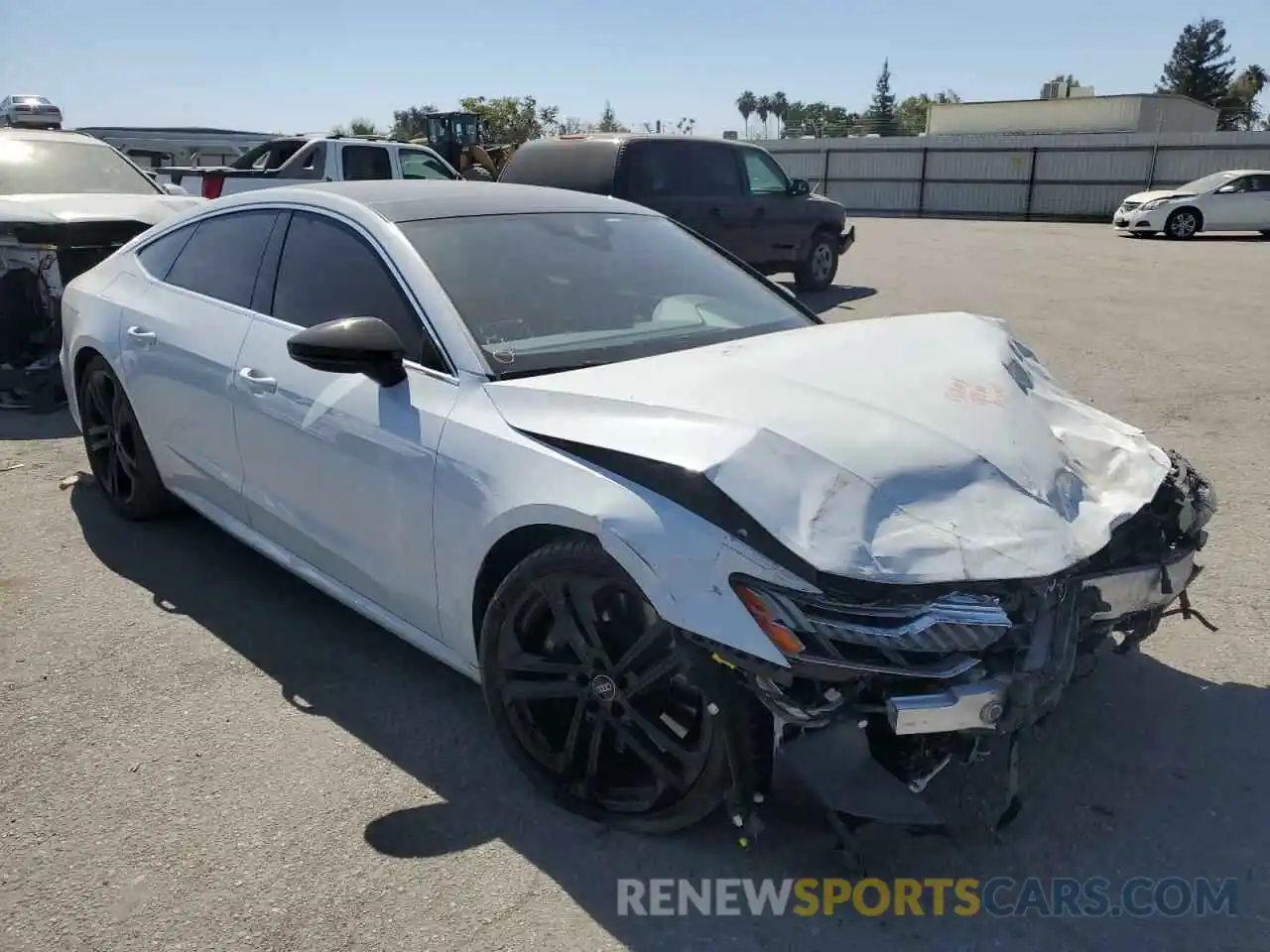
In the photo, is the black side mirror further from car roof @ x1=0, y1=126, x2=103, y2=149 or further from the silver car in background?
the silver car in background

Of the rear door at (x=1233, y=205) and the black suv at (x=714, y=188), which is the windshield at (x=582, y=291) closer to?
the black suv at (x=714, y=188)

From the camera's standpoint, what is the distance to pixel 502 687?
9.20 feet

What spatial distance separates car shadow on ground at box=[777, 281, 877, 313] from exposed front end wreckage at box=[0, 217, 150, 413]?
7.42m

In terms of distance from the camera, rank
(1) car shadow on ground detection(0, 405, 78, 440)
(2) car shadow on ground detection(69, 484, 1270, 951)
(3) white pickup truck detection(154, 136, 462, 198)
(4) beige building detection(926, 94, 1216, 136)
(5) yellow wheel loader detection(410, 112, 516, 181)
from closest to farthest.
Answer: (2) car shadow on ground detection(69, 484, 1270, 951) → (1) car shadow on ground detection(0, 405, 78, 440) → (3) white pickup truck detection(154, 136, 462, 198) → (5) yellow wheel loader detection(410, 112, 516, 181) → (4) beige building detection(926, 94, 1216, 136)

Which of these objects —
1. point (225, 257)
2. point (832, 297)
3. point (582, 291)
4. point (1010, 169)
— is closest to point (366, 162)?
point (832, 297)

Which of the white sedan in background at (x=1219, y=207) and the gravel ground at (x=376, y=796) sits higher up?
the white sedan in background at (x=1219, y=207)

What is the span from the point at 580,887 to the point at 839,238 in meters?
12.0

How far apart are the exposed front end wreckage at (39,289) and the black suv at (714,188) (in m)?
4.96

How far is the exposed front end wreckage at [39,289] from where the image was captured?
6.83 m

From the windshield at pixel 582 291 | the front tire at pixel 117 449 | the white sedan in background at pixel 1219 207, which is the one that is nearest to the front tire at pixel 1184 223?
the white sedan in background at pixel 1219 207

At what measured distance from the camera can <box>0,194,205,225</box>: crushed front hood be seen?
6977 mm

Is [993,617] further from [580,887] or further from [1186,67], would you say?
[1186,67]

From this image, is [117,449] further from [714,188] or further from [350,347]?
[714,188]

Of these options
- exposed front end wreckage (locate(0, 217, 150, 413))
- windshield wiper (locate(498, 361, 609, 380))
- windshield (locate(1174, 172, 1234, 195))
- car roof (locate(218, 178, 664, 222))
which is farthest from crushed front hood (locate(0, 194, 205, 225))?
windshield (locate(1174, 172, 1234, 195))
